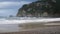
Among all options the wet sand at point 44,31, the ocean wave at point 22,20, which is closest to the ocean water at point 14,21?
the ocean wave at point 22,20

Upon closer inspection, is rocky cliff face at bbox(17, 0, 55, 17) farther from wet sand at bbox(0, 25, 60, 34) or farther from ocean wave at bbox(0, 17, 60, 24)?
wet sand at bbox(0, 25, 60, 34)

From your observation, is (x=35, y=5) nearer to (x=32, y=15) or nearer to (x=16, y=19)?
(x=32, y=15)

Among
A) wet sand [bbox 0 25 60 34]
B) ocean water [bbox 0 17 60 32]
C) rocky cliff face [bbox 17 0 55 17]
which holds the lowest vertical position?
wet sand [bbox 0 25 60 34]

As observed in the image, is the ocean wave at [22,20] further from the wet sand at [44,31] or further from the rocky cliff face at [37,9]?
the wet sand at [44,31]

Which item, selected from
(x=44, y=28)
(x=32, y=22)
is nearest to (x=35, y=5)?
(x=32, y=22)

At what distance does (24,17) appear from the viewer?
1355 millimetres

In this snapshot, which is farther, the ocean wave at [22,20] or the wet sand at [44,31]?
the ocean wave at [22,20]

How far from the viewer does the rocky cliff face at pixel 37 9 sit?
1383 millimetres

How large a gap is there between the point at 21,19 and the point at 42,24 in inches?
8.5

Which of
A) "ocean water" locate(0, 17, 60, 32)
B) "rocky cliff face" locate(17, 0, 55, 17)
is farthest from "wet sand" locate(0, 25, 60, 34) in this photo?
"rocky cliff face" locate(17, 0, 55, 17)

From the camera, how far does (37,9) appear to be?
142 centimetres

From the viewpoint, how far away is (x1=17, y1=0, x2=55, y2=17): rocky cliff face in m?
1.38

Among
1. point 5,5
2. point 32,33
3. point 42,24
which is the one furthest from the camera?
point 5,5

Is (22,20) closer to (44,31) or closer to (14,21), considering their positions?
(14,21)
